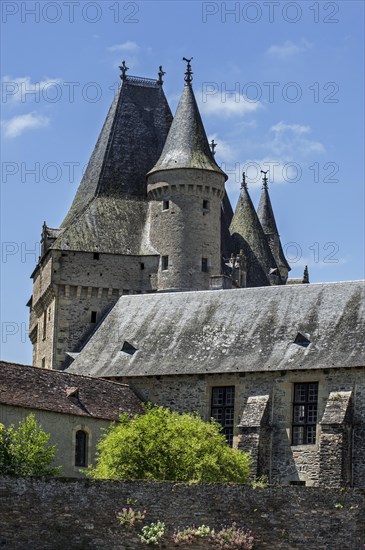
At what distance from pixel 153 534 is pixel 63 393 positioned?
17.8 meters

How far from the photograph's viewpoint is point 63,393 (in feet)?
186

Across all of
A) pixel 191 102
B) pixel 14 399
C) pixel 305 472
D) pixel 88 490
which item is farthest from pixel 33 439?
pixel 191 102

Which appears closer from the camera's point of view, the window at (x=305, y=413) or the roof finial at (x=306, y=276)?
the window at (x=305, y=413)

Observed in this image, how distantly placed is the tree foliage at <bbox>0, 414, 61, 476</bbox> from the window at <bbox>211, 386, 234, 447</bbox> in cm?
1182

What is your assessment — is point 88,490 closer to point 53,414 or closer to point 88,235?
point 53,414

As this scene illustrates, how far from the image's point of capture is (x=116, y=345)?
64.9 m

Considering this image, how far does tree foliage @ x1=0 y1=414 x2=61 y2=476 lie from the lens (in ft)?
151

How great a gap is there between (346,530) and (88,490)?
649 centimetres

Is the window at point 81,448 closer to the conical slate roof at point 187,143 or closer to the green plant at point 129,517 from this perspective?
the green plant at point 129,517

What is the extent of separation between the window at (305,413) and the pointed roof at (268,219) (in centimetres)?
3134

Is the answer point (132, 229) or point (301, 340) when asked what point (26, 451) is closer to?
point (301, 340)

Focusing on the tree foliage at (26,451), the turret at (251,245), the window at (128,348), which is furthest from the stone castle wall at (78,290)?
the tree foliage at (26,451)

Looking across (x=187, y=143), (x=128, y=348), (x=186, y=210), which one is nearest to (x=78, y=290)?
(x=186, y=210)

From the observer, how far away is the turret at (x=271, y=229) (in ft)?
298
